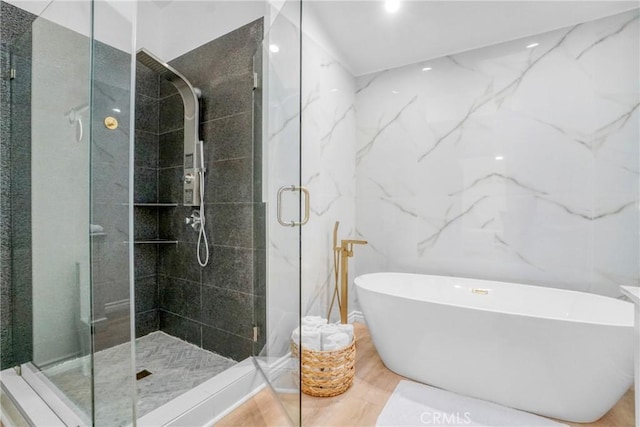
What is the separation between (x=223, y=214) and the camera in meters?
2.18

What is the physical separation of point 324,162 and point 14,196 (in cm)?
199

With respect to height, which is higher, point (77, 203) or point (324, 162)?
point (324, 162)

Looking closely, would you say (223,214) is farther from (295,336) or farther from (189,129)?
(295,336)

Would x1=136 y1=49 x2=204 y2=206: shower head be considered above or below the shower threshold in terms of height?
above

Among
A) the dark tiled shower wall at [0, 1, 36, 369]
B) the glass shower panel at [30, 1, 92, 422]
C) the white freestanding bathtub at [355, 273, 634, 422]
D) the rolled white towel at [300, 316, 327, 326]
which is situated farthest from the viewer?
the rolled white towel at [300, 316, 327, 326]

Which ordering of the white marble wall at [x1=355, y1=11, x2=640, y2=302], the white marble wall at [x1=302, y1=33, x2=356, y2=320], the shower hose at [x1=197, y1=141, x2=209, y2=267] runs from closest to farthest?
the white marble wall at [x1=355, y1=11, x2=640, y2=302] < the shower hose at [x1=197, y1=141, x2=209, y2=267] < the white marble wall at [x1=302, y1=33, x2=356, y2=320]

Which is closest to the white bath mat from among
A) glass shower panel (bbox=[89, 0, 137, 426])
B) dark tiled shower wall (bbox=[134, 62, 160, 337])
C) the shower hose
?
glass shower panel (bbox=[89, 0, 137, 426])

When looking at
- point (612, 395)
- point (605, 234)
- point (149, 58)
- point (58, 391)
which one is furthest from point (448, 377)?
point (149, 58)

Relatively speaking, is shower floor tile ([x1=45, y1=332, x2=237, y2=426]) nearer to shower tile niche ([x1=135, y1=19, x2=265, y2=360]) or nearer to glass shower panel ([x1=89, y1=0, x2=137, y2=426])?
glass shower panel ([x1=89, y1=0, x2=137, y2=426])

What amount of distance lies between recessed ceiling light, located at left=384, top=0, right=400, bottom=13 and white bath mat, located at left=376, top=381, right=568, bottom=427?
2.52 meters

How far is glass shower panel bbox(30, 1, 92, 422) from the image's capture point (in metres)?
1.24

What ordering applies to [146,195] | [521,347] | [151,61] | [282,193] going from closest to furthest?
1. [521,347]
2. [282,193]
3. [151,61]
4. [146,195]

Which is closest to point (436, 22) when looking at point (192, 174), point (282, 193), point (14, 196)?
point (282, 193)

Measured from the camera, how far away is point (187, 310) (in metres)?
2.36
